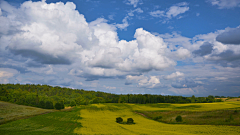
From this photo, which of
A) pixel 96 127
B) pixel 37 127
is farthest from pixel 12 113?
pixel 96 127

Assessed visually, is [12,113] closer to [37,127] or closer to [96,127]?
[37,127]

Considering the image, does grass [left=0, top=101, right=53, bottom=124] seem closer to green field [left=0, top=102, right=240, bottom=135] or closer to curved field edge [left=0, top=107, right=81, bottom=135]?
green field [left=0, top=102, right=240, bottom=135]

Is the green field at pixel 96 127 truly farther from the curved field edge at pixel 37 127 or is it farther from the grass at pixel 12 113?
the grass at pixel 12 113

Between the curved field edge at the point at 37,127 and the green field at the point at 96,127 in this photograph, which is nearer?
the curved field edge at the point at 37,127

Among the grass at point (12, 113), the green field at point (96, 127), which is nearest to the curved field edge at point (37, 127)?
the green field at point (96, 127)

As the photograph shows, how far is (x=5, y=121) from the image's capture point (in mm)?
52812

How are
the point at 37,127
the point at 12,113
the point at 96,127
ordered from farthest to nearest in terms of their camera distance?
the point at 12,113
the point at 96,127
the point at 37,127

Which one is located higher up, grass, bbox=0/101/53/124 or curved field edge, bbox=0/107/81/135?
curved field edge, bbox=0/107/81/135

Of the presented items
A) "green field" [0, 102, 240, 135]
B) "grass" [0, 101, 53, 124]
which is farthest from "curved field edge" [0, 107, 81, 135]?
"grass" [0, 101, 53, 124]

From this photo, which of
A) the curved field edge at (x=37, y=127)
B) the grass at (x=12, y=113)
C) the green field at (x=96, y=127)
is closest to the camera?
the curved field edge at (x=37, y=127)

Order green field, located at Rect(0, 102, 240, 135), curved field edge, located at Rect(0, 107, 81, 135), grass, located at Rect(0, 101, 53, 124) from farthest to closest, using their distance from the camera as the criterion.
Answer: grass, located at Rect(0, 101, 53, 124) → green field, located at Rect(0, 102, 240, 135) → curved field edge, located at Rect(0, 107, 81, 135)

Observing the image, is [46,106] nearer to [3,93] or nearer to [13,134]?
[3,93]

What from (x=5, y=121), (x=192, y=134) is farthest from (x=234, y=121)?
(x=5, y=121)

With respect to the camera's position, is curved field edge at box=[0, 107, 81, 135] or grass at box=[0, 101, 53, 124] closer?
curved field edge at box=[0, 107, 81, 135]
